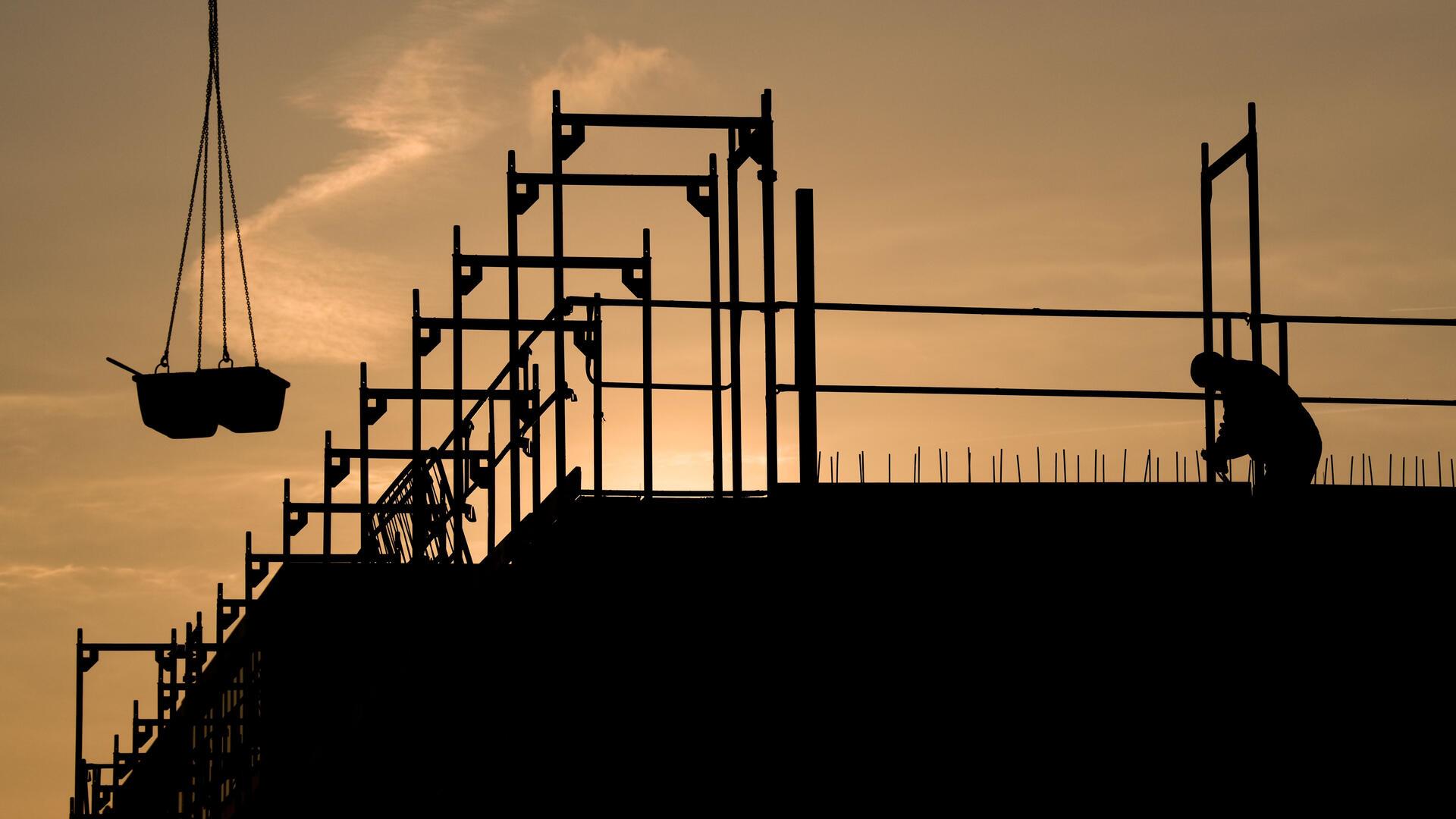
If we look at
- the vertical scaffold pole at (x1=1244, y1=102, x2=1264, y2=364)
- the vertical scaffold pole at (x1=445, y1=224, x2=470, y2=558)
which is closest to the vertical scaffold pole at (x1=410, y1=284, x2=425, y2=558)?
the vertical scaffold pole at (x1=445, y1=224, x2=470, y2=558)

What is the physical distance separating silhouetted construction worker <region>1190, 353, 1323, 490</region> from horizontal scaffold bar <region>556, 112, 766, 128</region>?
3.32 meters

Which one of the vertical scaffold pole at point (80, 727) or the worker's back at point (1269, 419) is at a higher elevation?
the worker's back at point (1269, 419)

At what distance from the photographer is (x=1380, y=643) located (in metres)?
10.9

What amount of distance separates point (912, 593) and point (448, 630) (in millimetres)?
2604

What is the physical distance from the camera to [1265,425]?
463 inches

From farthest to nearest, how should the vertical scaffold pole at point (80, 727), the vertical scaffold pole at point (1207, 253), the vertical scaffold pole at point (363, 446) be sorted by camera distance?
the vertical scaffold pole at point (80, 727) → the vertical scaffold pole at point (363, 446) → the vertical scaffold pole at point (1207, 253)

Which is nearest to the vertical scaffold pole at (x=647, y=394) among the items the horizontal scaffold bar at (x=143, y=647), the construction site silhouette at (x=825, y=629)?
the construction site silhouette at (x=825, y=629)

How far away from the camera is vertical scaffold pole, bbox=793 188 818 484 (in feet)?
35.6

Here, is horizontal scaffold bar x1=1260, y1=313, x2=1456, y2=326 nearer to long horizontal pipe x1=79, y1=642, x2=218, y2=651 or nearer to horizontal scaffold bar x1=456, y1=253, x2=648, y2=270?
horizontal scaffold bar x1=456, y1=253, x2=648, y2=270

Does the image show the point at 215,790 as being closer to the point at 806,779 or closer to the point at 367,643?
the point at 367,643

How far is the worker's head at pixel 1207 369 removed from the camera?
1208cm

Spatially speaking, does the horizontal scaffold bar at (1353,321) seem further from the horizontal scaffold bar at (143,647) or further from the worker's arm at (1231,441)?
the horizontal scaffold bar at (143,647)

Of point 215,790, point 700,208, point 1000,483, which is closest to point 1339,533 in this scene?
point 1000,483

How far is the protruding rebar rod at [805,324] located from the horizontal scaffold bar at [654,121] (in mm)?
927
